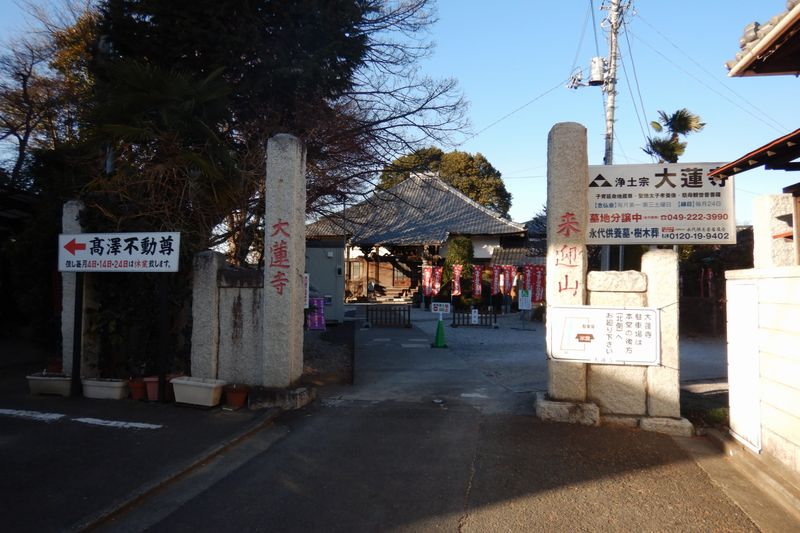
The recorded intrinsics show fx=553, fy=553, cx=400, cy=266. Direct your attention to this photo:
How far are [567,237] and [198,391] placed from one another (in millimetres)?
5308

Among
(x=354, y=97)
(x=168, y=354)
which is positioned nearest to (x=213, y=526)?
(x=168, y=354)

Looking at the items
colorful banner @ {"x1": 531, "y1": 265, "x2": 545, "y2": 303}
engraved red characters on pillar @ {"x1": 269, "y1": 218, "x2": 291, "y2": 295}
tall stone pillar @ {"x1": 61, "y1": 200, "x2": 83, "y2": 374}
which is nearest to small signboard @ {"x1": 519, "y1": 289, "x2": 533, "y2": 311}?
colorful banner @ {"x1": 531, "y1": 265, "x2": 545, "y2": 303}

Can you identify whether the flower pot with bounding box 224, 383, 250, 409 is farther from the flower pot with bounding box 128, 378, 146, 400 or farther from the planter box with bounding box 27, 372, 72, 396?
Answer: the planter box with bounding box 27, 372, 72, 396

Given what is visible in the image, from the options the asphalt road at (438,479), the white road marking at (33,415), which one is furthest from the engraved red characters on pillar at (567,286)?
the white road marking at (33,415)

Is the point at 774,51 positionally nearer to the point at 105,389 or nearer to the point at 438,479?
the point at 438,479

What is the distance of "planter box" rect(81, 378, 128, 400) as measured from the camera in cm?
801

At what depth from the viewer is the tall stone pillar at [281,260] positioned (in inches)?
298

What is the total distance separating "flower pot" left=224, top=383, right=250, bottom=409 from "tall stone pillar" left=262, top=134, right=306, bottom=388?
32 centimetres

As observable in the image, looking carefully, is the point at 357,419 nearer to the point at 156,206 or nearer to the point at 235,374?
the point at 235,374

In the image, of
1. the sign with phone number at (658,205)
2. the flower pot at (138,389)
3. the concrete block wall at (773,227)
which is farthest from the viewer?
the flower pot at (138,389)

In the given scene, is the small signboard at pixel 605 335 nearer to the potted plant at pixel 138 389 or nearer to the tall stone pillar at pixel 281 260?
the tall stone pillar at pixel 281 260

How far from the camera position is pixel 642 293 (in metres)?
6.84

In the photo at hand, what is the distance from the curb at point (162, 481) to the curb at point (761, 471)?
5260mm

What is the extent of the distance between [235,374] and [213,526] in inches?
151
